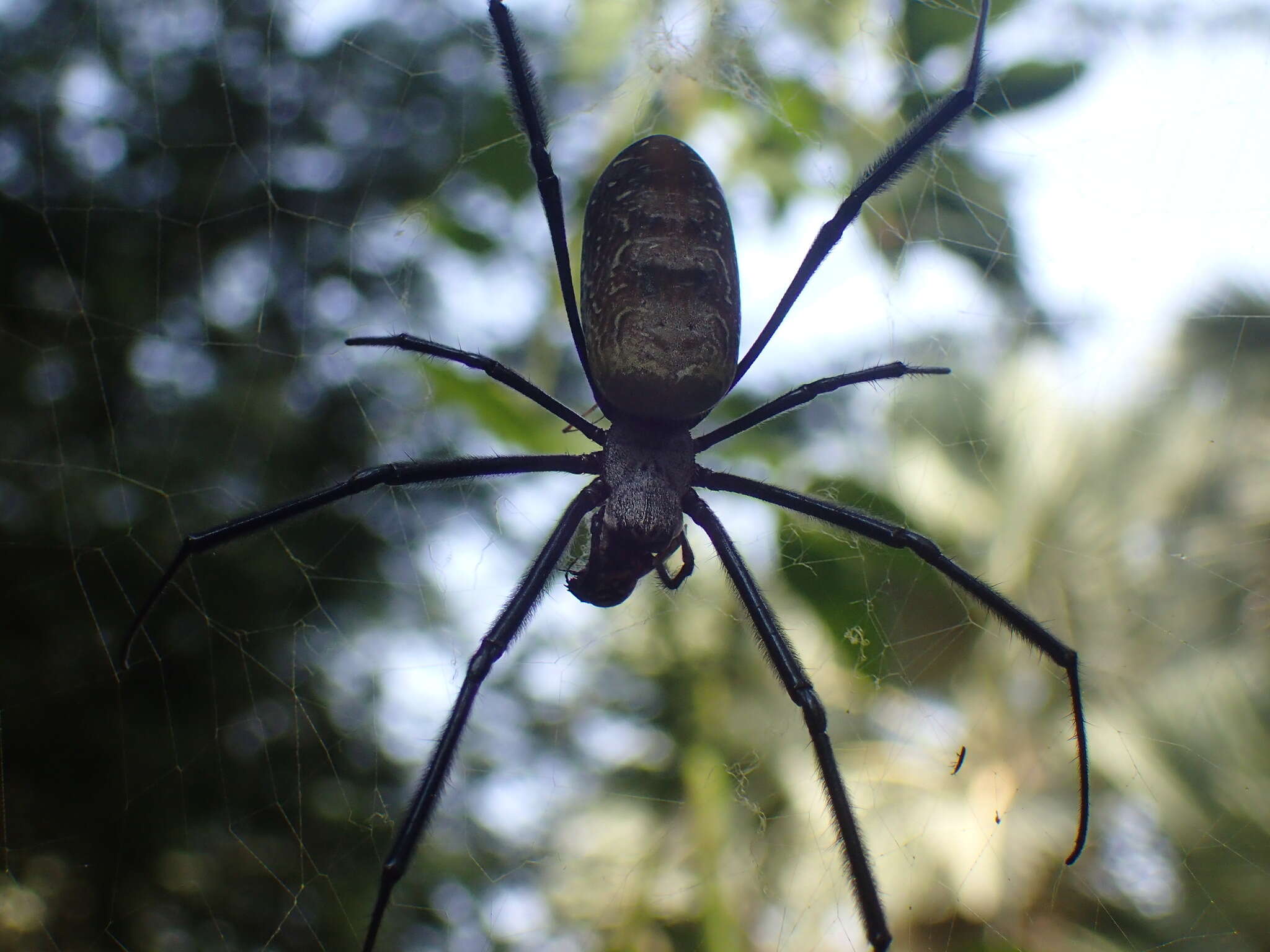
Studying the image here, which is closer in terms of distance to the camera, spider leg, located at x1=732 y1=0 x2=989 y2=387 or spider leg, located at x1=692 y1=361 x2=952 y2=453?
spider leg, located at x1=732 y1=0 x2=989 y2=387

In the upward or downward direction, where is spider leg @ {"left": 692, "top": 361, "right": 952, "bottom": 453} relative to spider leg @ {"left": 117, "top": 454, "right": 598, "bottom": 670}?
upward

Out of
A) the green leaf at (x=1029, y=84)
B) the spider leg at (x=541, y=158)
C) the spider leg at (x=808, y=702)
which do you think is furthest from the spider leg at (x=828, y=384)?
the green leaf at (x=1029, y=84)

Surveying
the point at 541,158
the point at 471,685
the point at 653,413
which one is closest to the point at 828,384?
the point at 653,413

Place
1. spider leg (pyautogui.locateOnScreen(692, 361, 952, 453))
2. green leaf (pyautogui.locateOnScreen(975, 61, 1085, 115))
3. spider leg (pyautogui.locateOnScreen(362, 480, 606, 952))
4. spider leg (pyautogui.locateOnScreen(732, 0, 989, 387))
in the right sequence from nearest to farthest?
spider leg (pyautogui.locateOnScreen(362, 480, 606, 952)), spider leg (pyautogui.locateOnScreen(732, 0, 989, 387)), spider leg (pyautogui.locateOnScreen(692, 361, 952, 453)), green leaf (pyautogui.locateOnScreen(975, 61, 1085, 115))

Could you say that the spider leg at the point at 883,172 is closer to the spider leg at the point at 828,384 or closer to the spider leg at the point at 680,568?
the spider leg at the point at 828,384

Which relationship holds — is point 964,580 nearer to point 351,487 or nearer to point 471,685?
point 471,685

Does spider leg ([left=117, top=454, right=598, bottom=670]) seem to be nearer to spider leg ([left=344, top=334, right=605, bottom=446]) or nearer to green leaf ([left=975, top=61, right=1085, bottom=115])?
spider leg ([left=344, top=334, right=605, bottom=446])

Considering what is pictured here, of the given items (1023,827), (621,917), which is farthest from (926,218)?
(621,917)

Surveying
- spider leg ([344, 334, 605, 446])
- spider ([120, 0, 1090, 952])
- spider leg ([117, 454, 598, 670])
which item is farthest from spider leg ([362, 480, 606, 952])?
spider leg ([344, 334, 605, 446])
